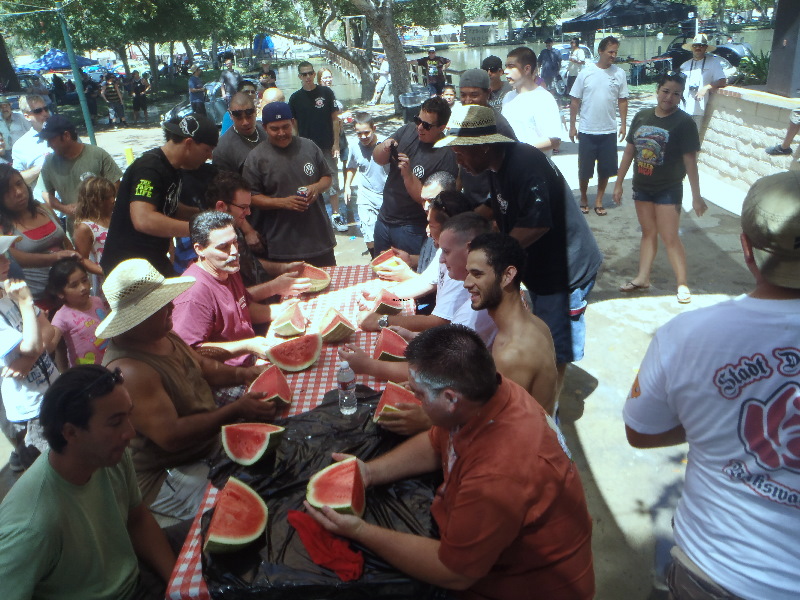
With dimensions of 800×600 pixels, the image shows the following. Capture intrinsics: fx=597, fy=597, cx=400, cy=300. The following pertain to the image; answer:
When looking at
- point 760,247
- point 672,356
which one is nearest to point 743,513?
point 672,356

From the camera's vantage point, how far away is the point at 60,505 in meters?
2.14

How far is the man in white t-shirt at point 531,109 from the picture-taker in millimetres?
6426

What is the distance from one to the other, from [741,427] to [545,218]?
2.23 m

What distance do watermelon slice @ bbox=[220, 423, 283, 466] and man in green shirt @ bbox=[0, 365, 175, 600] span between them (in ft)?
1.49

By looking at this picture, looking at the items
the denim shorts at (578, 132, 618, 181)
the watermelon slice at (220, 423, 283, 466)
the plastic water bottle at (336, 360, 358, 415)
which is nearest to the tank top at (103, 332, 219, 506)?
the watermelon slice at (220, 423, 283, 466)

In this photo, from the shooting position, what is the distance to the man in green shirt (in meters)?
2.03

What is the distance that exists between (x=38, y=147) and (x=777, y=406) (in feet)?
24.8

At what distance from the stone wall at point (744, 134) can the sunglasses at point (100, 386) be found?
8.53 meters

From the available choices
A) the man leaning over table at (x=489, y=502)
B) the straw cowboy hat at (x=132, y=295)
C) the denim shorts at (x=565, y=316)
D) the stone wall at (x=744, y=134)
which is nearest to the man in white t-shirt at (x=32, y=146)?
the straw cowboy hat at (x=132, y=295)

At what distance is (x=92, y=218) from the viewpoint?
5297mm

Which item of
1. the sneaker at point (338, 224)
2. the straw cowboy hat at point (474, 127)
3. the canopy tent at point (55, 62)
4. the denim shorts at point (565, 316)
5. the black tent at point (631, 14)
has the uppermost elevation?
the canopy tent at point (55, 62)

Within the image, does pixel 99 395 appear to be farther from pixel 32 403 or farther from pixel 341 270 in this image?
pixel 341 270

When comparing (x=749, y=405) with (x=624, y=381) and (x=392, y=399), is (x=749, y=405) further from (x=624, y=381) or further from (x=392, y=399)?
(x=624, y=381)

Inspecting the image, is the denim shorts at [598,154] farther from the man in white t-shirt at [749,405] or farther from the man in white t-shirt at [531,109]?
the man in white t-shirt at [749,405]
